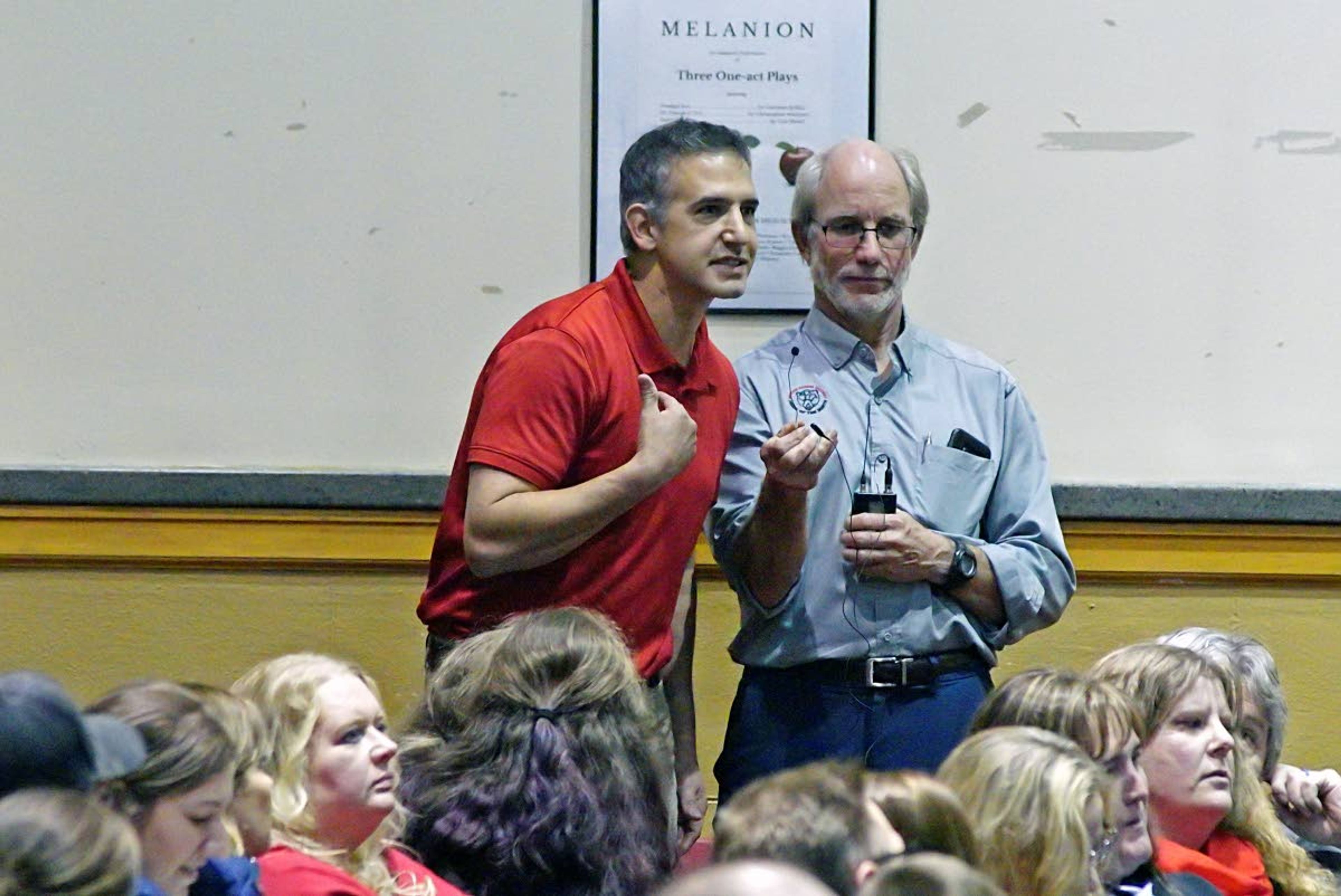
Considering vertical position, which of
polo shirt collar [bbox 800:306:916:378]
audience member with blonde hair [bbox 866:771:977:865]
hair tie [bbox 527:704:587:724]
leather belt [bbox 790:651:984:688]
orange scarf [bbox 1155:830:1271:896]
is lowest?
orange scarf [bbox 1155:830:1271:896]

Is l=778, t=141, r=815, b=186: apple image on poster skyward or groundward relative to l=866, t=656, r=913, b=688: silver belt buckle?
skyward

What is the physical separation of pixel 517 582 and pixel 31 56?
1.74 metres

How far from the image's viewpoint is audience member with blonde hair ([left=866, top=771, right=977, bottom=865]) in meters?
1.84

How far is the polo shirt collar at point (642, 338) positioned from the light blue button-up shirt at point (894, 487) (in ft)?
0.57

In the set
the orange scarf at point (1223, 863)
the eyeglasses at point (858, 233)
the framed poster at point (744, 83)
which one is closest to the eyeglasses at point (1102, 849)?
the orange scarf at point (1223, 863)

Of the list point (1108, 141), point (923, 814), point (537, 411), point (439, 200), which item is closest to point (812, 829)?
point (923, 814)

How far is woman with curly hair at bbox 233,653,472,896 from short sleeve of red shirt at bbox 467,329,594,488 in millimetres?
487

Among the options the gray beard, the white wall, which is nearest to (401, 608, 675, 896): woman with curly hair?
the gray beard

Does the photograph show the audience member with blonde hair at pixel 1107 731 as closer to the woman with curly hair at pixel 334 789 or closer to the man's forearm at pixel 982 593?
the man's forearm at pixel 982 593

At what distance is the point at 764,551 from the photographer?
112 inches

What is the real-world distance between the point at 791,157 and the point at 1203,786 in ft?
5.36

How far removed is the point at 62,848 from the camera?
1.50 metres

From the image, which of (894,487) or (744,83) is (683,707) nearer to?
(894,487)

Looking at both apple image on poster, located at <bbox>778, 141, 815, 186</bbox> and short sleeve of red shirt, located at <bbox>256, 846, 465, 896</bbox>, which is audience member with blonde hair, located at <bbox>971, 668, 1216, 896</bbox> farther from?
apple image on poster, located at <bbox>778, 141, 815, 186</bbox>
